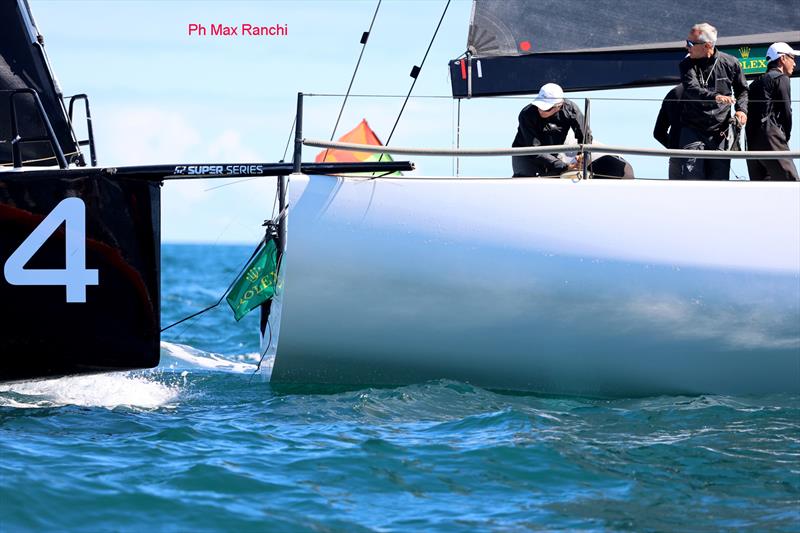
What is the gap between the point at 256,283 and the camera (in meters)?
6.52

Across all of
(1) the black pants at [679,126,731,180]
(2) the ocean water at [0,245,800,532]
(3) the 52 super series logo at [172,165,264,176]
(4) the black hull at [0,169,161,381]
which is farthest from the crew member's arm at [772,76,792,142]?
(4) the black hull at [0,169,161,381]

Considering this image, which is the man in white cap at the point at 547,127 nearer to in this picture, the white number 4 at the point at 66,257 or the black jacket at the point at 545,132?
the black jacket at the point at 545,132

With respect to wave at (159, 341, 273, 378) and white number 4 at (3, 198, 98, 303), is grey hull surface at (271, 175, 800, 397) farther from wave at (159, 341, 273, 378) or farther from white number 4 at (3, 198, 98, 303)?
wave at (159, 341, 273, 378)

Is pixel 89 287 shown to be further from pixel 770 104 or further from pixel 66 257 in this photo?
pixel 770 104

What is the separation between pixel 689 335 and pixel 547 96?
1503 mm

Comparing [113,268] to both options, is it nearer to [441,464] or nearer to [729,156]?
[441,464]

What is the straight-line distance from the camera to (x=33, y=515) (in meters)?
4.01

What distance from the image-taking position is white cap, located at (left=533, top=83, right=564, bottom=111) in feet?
19.5

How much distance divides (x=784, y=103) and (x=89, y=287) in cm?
386

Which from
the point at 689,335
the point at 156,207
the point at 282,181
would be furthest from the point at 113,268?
the point at 689,335

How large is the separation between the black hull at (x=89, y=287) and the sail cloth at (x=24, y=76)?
99 centimetres

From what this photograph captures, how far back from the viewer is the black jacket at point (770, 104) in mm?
5840

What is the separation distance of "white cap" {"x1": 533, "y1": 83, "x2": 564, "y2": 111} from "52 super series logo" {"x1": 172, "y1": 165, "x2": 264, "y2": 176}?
1.56m

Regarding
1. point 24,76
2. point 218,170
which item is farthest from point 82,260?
point 24,76
